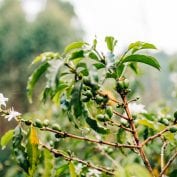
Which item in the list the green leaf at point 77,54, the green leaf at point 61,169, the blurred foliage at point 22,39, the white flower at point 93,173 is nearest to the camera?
the green leaf at point 77,54

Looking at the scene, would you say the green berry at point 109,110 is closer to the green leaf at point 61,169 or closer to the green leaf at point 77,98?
the green leaf at point 77,98

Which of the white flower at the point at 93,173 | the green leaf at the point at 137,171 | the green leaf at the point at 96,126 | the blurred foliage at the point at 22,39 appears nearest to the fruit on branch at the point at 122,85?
the green leaf at the point at 96,126

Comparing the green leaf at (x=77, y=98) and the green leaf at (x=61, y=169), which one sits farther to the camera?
the green leaf at (x=61, y=169)

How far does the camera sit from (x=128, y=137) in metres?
1.52

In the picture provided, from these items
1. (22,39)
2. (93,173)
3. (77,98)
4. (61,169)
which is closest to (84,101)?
(77,98)

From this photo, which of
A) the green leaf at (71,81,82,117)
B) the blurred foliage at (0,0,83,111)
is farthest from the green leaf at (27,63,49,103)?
the blurred foliage at (0,0,83,111)

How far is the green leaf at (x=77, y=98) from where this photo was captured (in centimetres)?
103

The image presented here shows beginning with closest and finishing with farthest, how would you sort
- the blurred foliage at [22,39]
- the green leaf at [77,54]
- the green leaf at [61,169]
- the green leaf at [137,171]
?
the green leaf at [137,171]
the green leaf at [77,54]
the green leaf at [61,169]
the blurred foliage at [22,39]

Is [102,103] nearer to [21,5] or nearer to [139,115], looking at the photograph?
[139,115]

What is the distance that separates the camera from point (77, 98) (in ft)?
3.41

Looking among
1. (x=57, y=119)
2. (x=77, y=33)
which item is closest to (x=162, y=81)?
(x=77, y=33)

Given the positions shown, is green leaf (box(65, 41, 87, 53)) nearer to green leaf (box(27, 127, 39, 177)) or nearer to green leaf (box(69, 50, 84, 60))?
green leaf (box(69, 50, 84, 60))

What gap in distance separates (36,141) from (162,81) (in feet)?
61.7

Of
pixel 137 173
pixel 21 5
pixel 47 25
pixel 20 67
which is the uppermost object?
pixel 21 5
